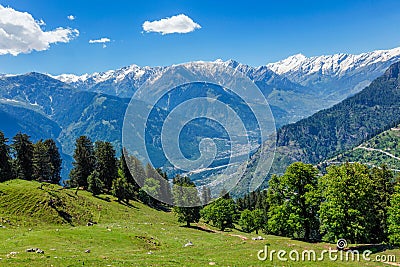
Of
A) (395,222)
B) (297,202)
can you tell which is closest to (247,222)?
(297,202)

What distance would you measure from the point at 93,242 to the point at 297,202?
33.5 metres

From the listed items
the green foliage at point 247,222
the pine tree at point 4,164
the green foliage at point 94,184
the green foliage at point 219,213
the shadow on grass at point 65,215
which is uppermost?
the pine tree at point 4,164

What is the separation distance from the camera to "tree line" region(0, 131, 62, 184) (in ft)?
303

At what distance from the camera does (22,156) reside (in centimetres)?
10188

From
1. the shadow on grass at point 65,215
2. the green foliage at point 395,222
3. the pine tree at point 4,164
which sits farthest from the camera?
the pine tree at point 4,164

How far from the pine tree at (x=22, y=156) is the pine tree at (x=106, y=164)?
68.6 ft

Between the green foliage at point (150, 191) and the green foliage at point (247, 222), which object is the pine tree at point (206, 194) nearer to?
the green foliage at point (247, 222)

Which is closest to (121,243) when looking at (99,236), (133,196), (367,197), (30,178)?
(99,236)

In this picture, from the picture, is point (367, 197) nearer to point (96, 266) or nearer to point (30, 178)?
point (96, 266)

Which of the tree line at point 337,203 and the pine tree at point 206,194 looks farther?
the pine tree at point 206,194

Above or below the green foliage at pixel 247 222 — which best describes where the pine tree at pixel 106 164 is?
above

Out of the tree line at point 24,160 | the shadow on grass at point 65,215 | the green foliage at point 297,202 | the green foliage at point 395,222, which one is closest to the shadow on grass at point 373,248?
the green foliage at point 395,222

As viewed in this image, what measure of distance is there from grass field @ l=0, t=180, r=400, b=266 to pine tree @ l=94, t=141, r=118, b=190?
99.7 ft

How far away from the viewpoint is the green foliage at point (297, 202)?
2069 inches
